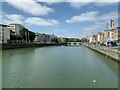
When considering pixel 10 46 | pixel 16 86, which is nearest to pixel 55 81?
pixel 16 86

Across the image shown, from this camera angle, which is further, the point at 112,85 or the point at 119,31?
the point at 119,31

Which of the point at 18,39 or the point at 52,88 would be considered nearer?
the point at 52,88

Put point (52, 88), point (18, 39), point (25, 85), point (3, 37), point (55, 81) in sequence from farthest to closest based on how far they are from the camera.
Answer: point (18, 39), point (3, 37), point (55, 81), point (25, 85), point (52, 88)

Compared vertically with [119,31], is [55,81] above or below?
below

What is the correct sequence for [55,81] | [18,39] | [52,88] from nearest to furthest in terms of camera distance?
[52,88]
[55,81]
[18,39]

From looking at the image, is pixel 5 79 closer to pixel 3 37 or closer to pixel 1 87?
pixel 1 87

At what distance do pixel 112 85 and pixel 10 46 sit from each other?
51.4 meters

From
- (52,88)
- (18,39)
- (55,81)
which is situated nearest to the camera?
(52,88)

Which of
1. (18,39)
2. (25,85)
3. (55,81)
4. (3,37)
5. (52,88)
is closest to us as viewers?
(52,88)

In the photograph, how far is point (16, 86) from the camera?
1155 cm

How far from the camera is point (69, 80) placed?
13.0 meters

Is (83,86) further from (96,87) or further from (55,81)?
(55,81)

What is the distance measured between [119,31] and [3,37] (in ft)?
175

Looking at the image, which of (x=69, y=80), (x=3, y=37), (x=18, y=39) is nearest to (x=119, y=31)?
(x=18, y=39)
